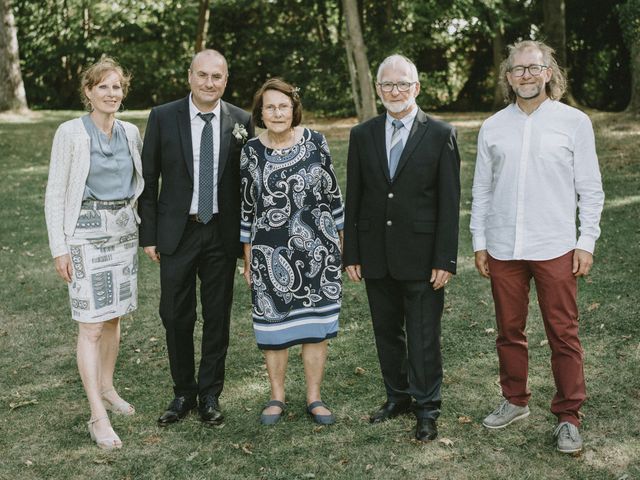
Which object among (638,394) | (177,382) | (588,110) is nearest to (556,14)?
(588,110)

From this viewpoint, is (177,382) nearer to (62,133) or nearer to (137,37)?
(62,133)

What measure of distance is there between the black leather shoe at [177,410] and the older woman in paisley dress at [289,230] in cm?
52

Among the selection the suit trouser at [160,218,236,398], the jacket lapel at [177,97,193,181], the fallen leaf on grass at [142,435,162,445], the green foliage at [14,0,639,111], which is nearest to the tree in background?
the green foliage at [14,0,639,111]

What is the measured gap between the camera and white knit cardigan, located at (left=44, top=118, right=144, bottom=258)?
422 centimetres

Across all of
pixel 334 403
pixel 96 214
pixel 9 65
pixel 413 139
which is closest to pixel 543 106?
pixel 413 139

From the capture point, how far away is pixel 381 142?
13.9 ft

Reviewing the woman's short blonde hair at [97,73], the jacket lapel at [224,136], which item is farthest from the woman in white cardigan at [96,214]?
the jacket lapel at [224,136]

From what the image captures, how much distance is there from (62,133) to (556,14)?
14.7m

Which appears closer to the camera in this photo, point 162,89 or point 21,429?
point 21,429

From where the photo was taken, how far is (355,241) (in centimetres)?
439

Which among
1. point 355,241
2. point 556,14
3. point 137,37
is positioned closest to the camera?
point 355,241

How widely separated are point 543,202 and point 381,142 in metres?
0.96

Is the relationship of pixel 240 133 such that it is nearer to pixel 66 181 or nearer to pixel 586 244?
pixel 66 181

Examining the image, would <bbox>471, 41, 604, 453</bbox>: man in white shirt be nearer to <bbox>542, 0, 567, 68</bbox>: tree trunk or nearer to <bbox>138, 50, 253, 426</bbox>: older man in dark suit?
<bbox>138, 50, 253, 426</bbox>: older man in dark suit
